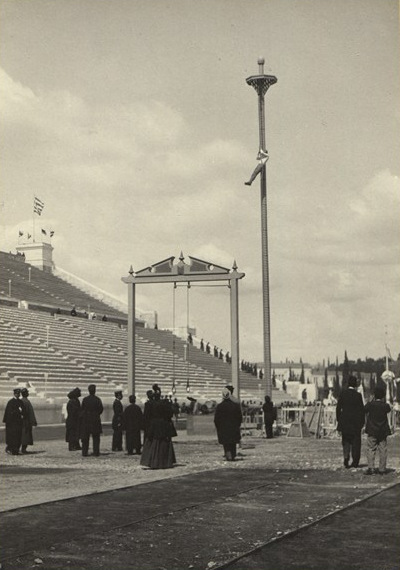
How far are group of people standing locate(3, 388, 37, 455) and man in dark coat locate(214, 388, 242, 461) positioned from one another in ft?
16.1

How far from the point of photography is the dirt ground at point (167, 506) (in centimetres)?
750

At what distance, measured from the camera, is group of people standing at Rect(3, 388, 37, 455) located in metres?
→ 19.3

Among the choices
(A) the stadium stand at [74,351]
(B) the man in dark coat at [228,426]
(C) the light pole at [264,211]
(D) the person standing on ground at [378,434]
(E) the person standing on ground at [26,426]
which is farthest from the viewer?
(A) the stadium stand at [74,351]

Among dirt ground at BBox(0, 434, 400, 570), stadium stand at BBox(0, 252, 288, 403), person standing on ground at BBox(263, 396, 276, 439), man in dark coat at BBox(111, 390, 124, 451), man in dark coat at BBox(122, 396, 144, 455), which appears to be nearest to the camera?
dirt ground at BBox(0, 434, 400, 570)

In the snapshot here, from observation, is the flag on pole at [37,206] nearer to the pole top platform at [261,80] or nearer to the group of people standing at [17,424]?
the pole top platform at [261,80]

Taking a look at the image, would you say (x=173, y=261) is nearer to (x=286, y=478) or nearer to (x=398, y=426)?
(x=286, y=478)

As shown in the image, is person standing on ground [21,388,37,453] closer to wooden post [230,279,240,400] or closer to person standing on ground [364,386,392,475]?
wooden post [230,279,240,400]

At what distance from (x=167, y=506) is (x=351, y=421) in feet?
19.8

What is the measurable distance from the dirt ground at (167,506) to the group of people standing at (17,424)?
43.5 inches

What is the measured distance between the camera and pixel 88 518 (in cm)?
943

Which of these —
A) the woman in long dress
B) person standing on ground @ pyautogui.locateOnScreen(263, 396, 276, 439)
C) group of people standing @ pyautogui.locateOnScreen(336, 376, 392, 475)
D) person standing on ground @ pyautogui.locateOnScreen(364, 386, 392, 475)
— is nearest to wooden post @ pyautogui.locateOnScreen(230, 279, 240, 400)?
person standing on ground @ pyautogui.locateOnScreen(263, 396, 276, 439)

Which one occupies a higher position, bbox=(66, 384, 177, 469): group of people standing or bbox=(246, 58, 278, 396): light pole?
bbox=(246, 58, 278, 396): light pole

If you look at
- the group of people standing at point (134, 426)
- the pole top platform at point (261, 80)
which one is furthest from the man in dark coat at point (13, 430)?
the pole top platform at point (261, 80)

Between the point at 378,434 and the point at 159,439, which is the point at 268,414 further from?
the point at 378,434
